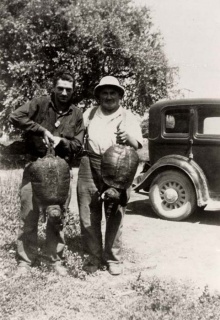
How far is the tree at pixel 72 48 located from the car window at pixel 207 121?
9617 millimetres

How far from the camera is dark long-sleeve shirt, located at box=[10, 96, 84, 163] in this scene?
4.32 metres

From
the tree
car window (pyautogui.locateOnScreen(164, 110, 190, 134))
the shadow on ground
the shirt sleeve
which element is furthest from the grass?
the tree

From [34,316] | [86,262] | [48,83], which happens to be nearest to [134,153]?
[86,262]

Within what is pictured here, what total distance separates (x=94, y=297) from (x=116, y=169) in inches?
47.5

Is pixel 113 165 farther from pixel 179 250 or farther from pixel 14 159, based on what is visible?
pixel 14 159

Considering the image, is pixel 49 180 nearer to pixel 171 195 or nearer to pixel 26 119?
pixel 26 119

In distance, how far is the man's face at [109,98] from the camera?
452 cm

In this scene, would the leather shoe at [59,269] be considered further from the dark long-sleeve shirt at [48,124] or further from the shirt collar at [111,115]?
the shirt collar at [111,115]

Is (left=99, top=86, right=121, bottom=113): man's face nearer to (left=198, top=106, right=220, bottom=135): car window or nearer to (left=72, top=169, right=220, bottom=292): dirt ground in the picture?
(left=72, top=169, right=220, bottom=292): dirt ground

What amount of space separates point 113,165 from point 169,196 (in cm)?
375

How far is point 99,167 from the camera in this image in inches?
179

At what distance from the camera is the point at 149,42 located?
19.1 m

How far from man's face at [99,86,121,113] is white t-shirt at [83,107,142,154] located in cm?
6

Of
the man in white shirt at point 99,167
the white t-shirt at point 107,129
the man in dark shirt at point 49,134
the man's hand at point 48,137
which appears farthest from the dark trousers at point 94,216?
the man's hand at point 48,137
